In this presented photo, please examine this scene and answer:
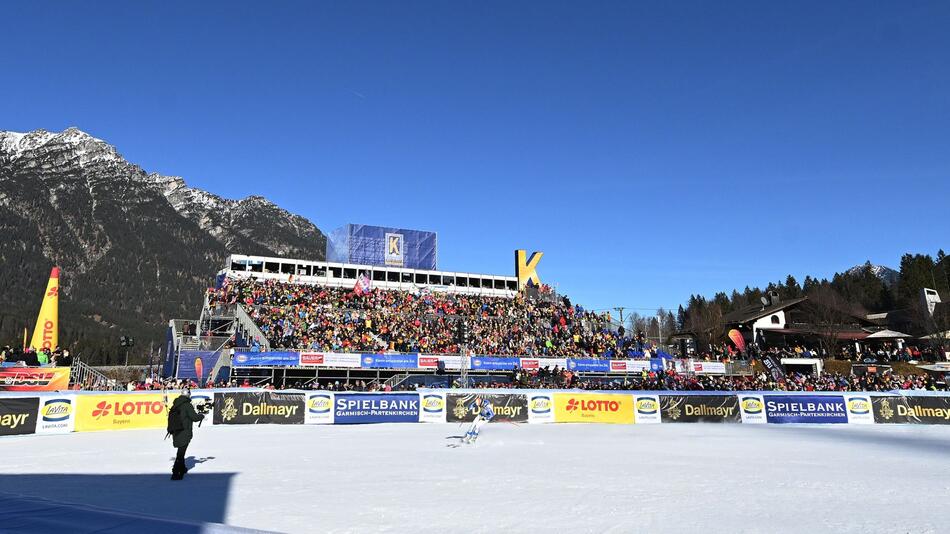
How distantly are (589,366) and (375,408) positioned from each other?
22.1 meters

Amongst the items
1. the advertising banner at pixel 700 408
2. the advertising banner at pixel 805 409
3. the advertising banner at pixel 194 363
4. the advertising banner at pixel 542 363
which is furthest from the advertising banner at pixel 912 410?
the advertising banner at pixel 194 363

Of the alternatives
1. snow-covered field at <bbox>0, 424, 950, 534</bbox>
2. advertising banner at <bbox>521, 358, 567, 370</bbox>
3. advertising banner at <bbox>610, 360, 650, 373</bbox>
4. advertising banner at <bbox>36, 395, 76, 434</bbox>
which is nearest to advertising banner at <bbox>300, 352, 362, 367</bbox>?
advertising banner at <bbox>521, 358, 567, 370</bbox>

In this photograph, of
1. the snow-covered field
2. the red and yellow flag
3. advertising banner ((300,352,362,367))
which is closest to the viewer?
the snow-covered field

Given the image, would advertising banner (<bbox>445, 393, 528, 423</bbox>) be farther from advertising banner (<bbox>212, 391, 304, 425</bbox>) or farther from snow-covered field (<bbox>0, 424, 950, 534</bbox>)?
advertising banner (<bbox>212, 391, 304, 425</bbox>)

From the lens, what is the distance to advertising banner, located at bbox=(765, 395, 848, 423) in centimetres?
2830

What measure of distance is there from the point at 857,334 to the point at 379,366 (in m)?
58.4

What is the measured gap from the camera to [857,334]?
6581 cm

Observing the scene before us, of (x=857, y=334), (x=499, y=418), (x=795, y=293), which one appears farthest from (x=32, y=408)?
(x=795, y=293)

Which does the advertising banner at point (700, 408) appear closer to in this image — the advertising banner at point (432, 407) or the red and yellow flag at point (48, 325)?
the advertising banner at point (432, 407)

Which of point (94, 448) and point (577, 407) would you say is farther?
point (577, 407)

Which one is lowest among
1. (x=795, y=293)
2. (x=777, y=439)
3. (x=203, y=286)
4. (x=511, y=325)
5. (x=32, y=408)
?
(x=777, y=439)

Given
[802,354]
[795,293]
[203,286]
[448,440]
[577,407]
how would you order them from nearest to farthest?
[448,440] → [577,407] → [802,354] → [795,293] → [203,286]

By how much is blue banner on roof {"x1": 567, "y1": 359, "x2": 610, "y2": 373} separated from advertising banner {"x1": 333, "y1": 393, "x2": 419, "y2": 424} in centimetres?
1942

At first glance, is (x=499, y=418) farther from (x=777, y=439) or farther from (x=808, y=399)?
(x=808, y=399)
